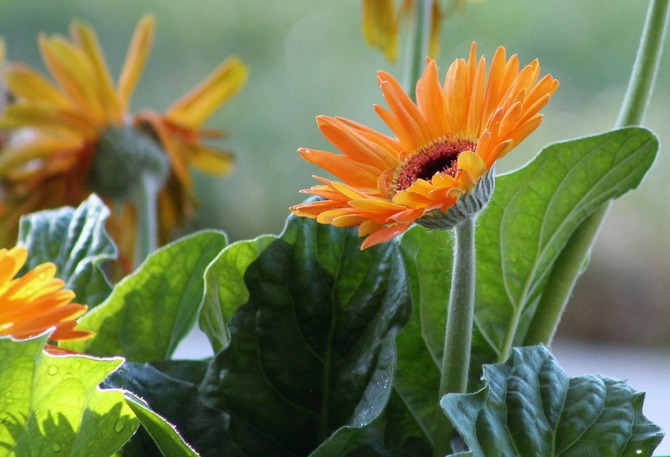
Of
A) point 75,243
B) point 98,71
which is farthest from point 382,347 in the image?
point 98,71

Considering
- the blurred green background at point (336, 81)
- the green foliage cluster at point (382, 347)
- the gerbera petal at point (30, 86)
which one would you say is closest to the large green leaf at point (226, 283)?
the green foliage cluster at point (382, 347)

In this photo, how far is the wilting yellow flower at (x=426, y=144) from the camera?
0.22 metres

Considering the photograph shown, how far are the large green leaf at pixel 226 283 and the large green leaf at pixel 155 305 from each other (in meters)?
0.04

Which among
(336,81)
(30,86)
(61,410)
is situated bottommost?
(61,410)

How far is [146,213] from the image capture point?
0.50m

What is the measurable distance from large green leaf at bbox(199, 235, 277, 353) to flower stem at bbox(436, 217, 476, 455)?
7 centimetres

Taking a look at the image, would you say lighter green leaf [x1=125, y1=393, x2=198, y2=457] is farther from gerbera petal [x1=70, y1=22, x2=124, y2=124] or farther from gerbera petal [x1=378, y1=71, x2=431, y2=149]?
gerbera petal [x1=70, y1=22, x2=124, y2=124]

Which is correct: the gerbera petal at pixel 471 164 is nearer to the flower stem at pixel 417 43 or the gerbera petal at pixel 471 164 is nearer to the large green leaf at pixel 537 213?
the large green leaf at pixel 537 213

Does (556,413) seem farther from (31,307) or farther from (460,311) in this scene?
(31,307)

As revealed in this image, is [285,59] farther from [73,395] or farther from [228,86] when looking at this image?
[73,395]

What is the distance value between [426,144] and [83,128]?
32 cm

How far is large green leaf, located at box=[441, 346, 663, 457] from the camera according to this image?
0.81 ft

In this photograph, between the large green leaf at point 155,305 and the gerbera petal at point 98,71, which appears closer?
the large green leaf at point 155,305

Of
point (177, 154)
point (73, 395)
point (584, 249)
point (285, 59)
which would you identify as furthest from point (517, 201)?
point (285, 59)
